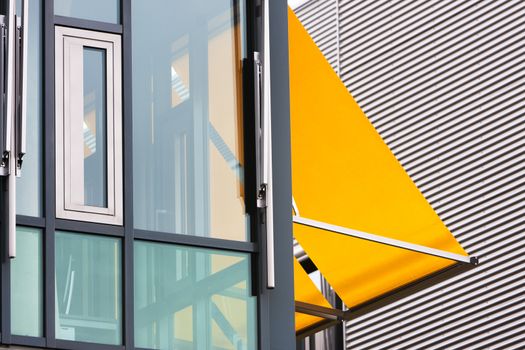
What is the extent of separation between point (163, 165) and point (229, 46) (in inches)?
47.4

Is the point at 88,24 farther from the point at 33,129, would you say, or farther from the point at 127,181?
the point at 127,181

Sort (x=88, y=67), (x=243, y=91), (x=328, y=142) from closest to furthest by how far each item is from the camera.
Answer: (x=88, y=67)
(x=243, y=91)
(x=328, y=142)

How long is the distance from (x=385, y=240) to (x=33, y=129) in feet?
Result: 13.4

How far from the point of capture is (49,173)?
31.4ft

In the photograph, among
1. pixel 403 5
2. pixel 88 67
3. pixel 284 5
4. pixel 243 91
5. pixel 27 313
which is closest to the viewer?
pixel 27 313

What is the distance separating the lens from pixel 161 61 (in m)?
10.4

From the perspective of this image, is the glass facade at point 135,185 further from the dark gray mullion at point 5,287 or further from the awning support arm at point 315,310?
the awning support arm at point 315,310

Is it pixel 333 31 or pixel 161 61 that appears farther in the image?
pixel 333 31

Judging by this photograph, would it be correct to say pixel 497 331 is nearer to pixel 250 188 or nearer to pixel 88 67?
pixel 250 188

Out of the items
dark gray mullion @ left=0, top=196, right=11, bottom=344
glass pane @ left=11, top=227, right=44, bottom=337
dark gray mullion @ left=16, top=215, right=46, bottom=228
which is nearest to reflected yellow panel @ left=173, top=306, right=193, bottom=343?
glass pane @ left=11, top=227, right=44, bottom=337

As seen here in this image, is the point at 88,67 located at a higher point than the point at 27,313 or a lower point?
higher

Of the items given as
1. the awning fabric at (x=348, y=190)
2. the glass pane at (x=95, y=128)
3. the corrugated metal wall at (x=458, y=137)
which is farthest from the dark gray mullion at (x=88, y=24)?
the corrugated metal wall at (x=458, y=137)

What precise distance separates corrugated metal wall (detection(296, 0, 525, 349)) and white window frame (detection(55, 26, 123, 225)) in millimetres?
7957

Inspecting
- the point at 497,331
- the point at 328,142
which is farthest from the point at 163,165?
the point at 497,331
